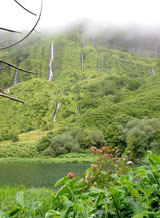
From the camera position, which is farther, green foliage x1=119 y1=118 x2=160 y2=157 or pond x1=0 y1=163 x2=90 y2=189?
green foliage x1=119 y1=118 x2=160 y2=157

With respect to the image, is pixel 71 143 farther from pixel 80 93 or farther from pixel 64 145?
pixel 80 93

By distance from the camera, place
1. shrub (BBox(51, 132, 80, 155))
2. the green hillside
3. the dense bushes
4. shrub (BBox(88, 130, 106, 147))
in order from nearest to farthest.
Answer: shrub (BBox(51, 132, 80, 155)) → the dense bushes → shrub (BBox(88, 130, 106, 147)) → the green hillside

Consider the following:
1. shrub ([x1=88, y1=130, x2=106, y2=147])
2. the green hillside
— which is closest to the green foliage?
the green hillside


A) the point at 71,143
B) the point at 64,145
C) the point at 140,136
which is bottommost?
the point at 64,145

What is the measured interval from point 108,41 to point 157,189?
567 ft

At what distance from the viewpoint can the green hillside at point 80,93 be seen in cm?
5344

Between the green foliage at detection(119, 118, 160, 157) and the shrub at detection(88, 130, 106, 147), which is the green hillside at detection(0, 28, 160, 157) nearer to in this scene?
the green foliage at detection(119, 118, 160, 157)

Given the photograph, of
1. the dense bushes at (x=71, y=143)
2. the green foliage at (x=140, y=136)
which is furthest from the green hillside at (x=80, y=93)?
the dense bushes at (x=71, y=143)

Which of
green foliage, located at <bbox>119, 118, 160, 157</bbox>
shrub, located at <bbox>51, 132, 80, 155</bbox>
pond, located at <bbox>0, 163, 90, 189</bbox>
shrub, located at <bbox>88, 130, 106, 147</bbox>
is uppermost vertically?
pond, located at <bbox>0, 163, 90, 189</bbox>

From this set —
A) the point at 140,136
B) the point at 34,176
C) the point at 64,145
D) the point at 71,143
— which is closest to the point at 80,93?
the point at 71,143

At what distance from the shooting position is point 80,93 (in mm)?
89312

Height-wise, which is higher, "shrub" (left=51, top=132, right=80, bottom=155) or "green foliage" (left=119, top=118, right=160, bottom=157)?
"green foliage" (left=119, top=118, right=160, bottom=157)

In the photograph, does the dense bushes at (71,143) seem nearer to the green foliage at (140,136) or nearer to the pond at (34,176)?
the green foliage at (140,136)

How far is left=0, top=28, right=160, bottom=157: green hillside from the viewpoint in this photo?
175 feet
